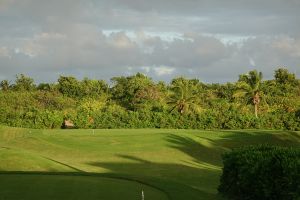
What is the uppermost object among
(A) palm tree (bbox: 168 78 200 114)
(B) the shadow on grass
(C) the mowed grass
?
(A) palm tree (bbox: 168 78 200 114)

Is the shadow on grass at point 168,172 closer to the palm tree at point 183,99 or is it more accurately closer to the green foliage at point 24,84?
the palm tree at point 183,99

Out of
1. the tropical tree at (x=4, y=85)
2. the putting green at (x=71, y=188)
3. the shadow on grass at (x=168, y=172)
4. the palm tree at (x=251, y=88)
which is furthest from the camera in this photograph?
the tropical tree at (x=4, y=85)

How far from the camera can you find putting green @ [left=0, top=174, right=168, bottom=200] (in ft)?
35.6

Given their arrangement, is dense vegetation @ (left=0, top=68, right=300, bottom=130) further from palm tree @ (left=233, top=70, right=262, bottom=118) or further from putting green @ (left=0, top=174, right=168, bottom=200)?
putting green @ (left=0, top=174, right=168, bottom=200)

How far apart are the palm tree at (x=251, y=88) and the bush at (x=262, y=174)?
52412 millimetres

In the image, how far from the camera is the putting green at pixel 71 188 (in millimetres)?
10836

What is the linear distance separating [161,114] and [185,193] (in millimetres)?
40195

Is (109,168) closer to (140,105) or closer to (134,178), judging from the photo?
(134,178)

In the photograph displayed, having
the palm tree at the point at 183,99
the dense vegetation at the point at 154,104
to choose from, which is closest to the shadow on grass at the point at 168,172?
the dense vegetation at the point at 154,104

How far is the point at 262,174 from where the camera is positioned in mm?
11047

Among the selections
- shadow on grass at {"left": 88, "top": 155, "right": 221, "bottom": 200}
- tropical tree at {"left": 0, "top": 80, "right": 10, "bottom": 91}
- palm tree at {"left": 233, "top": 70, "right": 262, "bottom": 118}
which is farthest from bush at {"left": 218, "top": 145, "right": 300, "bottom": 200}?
tropical tree at {"left": 0, "top": 80, "right": 10, "bottom": 91}

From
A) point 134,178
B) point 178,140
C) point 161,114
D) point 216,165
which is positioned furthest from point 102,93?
point 134,178

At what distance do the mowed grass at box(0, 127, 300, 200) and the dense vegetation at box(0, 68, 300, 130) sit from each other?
33.2ft

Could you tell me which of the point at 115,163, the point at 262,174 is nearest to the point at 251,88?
the point at 115,163
